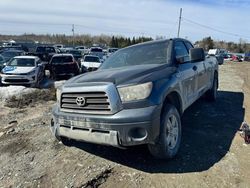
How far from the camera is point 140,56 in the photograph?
18.3 feet

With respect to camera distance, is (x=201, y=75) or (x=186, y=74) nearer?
(x=186, y=74)

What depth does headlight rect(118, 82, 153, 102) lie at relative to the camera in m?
3.94

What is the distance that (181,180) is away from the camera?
3914mm

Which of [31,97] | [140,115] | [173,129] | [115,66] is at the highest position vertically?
[115,66]

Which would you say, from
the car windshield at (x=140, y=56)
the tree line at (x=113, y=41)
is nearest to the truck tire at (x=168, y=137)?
the car windshield at (x=140, y=56)

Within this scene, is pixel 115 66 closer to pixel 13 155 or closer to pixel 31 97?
pixel 13 155

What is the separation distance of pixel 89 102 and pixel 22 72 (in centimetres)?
1101

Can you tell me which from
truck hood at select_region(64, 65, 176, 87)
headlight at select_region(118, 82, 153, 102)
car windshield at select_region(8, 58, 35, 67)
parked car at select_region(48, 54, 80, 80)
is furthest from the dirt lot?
parked car at select_region(48, 54, 80, 80)

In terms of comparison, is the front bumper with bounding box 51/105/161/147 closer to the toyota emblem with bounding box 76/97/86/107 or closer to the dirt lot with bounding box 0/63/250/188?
the toyota emblem with bounding box 76/97/86/107

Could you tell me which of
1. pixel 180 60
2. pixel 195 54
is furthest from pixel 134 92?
pixel 195 54

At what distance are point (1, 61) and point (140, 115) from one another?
1593 cm

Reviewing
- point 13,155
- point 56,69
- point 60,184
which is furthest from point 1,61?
point 60,184

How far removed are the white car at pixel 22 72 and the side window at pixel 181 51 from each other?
990 centimetres

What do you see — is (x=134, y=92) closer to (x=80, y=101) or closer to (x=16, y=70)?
(x=80, y=101)
